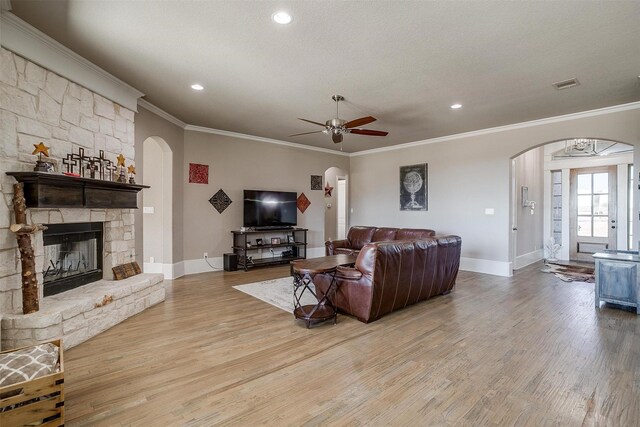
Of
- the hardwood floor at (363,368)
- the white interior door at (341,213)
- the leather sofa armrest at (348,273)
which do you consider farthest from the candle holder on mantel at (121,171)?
the white interior door at (341,213)

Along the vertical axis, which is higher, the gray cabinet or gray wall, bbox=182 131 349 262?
gray wall, bbox=182 131 349 262

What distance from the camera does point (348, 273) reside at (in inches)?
142

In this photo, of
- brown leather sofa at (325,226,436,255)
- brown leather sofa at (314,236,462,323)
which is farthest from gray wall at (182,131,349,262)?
brown leather sofa at (314,236,462,323)

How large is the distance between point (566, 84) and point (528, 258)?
191 inches

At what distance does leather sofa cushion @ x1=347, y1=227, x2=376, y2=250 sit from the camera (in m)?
6.64

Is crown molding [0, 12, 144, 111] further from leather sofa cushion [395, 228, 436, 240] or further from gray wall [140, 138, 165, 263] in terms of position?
leather sofa cushion [395, 228, 436, 240]

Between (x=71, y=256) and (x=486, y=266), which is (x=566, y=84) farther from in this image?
(x=71, y=256)

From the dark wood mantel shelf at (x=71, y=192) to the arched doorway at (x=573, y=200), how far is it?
7.23 metres

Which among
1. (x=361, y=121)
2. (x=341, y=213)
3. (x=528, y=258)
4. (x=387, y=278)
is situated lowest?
(x=528, y=258)

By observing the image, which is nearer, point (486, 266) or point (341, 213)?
point (486, 266)

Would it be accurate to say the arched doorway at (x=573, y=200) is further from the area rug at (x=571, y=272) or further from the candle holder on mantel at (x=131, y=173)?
the candle holder on mantel at (x=131, y=173)

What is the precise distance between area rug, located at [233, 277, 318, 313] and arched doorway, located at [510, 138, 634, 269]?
495cm

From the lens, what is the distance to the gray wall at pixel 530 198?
23.0ft

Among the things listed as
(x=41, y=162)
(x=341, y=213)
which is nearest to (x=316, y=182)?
(x=341, y=213)
